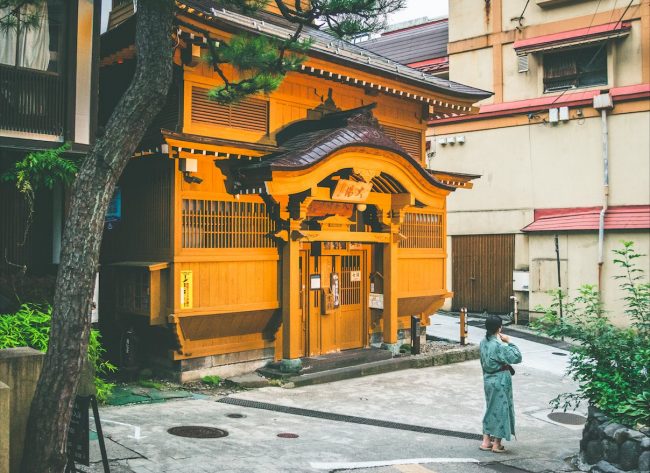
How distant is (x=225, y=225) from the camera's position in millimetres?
12797

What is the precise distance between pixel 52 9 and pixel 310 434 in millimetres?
8334

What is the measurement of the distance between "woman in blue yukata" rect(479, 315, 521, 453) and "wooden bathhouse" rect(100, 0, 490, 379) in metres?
5.29

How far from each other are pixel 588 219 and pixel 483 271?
4.23m

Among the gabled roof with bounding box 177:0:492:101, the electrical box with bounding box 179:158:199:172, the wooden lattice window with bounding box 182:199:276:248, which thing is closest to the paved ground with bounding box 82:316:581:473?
the wooden lattice window with bounding box 182:199:276:248

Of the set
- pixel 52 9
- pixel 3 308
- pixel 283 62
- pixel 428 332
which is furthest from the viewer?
pixel 428 332

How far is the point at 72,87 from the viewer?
11.0 m

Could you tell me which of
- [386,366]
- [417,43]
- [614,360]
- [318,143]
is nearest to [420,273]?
[386,366]

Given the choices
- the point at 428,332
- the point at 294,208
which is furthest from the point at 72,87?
the point at 428,332

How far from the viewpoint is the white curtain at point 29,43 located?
34.2ft

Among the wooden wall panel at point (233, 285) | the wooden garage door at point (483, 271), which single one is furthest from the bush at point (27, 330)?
the wooden garage door at point (483, 271)

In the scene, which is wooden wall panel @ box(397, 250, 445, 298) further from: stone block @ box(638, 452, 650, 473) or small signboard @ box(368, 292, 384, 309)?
stone block @ box(638, 452, 650, 473)

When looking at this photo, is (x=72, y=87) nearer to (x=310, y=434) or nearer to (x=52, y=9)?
(x=52, y=9)

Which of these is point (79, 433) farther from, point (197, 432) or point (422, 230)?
point (422, 230)

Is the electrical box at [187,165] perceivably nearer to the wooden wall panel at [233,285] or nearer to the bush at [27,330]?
the wooden wall panel at [233,285]
